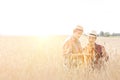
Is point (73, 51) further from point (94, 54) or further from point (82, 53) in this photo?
point (94, 54)

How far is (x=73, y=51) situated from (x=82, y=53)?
0.15 meters

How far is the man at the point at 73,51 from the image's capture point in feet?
12.8

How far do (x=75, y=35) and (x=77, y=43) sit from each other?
4.4 inches

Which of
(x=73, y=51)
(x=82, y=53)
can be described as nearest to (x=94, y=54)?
(x=82, y=53)

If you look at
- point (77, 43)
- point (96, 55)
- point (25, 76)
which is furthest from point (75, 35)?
point (25, 76)

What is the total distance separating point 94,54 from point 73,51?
31cm

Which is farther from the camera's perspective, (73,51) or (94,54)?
(73,51)

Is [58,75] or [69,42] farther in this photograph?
[69,42]

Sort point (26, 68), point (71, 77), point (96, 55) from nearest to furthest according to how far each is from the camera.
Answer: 1. point (71, 77)
2. point (26, 68)
3. point (96, 55)

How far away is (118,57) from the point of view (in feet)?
14.4

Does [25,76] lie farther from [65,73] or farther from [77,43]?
[77,43]

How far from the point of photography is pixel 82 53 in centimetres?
424

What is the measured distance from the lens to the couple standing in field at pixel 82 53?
3.89 metres

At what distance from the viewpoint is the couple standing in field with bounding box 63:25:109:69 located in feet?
12.8
